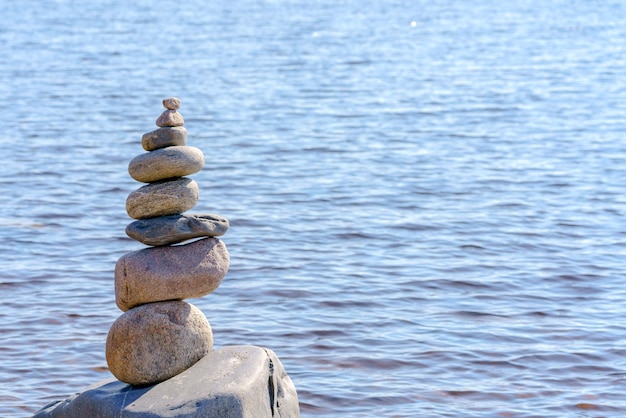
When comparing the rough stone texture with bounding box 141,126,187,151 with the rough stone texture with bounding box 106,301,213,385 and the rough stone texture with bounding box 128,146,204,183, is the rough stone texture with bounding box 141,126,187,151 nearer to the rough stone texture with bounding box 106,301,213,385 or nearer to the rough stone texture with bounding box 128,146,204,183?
the rough stone texture with bounding box 128,146,204,183

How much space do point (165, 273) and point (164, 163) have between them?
75cm

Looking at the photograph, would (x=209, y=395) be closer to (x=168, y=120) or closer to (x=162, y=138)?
(x=162, y=138)

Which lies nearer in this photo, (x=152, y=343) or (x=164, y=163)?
(x=152, y=343)

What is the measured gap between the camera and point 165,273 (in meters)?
7.43

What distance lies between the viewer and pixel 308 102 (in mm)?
24500

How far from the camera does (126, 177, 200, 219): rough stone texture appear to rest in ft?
24.7

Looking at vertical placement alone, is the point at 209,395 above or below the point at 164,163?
below

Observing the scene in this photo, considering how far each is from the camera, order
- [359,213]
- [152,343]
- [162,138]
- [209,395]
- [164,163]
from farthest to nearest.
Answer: [359,213], [162,138], [164,163], [152,343], [209,395]

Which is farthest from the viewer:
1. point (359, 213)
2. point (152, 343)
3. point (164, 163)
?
point (359, 213)

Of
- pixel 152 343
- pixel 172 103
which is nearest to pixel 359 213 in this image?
pixel 172 103

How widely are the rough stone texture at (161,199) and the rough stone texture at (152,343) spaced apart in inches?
25.3

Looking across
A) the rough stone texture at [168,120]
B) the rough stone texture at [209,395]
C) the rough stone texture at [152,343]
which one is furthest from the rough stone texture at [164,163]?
the rough stone texture at [209,395]

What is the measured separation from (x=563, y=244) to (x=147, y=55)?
20.9 meters

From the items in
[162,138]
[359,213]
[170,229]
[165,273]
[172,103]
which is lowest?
[359,213]
